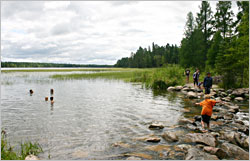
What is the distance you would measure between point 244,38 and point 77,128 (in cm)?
2231

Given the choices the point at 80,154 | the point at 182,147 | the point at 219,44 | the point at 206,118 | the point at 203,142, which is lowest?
the point at 80,154

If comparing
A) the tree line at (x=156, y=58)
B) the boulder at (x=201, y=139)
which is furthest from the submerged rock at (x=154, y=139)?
the tree line at (x=156, y=58)

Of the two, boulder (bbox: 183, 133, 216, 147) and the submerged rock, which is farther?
the submerged rock

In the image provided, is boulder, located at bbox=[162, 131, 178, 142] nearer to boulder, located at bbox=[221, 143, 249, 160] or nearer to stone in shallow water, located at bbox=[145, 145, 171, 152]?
stone in shallow water, located at bbox=[145, 145, 171, 152]

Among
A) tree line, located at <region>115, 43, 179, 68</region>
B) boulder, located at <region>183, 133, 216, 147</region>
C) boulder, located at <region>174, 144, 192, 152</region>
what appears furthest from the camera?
tree line, located at <region>115, 43, 179, 68</region>

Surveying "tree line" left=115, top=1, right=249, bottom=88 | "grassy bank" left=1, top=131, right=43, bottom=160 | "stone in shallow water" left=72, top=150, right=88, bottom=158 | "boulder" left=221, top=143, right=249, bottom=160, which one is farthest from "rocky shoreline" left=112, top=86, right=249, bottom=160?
"tree line" left=115, top=1, right=249, bottom=88

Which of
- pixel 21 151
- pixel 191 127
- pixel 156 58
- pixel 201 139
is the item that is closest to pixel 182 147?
pixel 201 139

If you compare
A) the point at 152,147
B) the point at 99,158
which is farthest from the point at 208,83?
the point at 99,158

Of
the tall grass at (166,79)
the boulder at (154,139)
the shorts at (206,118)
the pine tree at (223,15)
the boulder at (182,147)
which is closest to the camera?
the boulder at (182,147)

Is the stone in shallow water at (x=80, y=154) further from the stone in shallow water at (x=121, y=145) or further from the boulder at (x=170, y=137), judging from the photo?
the boulder at (x=170, y=137)

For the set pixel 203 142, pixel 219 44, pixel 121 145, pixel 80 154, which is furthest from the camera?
pixel 219 44

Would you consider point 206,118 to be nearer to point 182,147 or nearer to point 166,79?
point 182,147

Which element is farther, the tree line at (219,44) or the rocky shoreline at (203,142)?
the tree line at (219,44)

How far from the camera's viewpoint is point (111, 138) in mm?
8977
